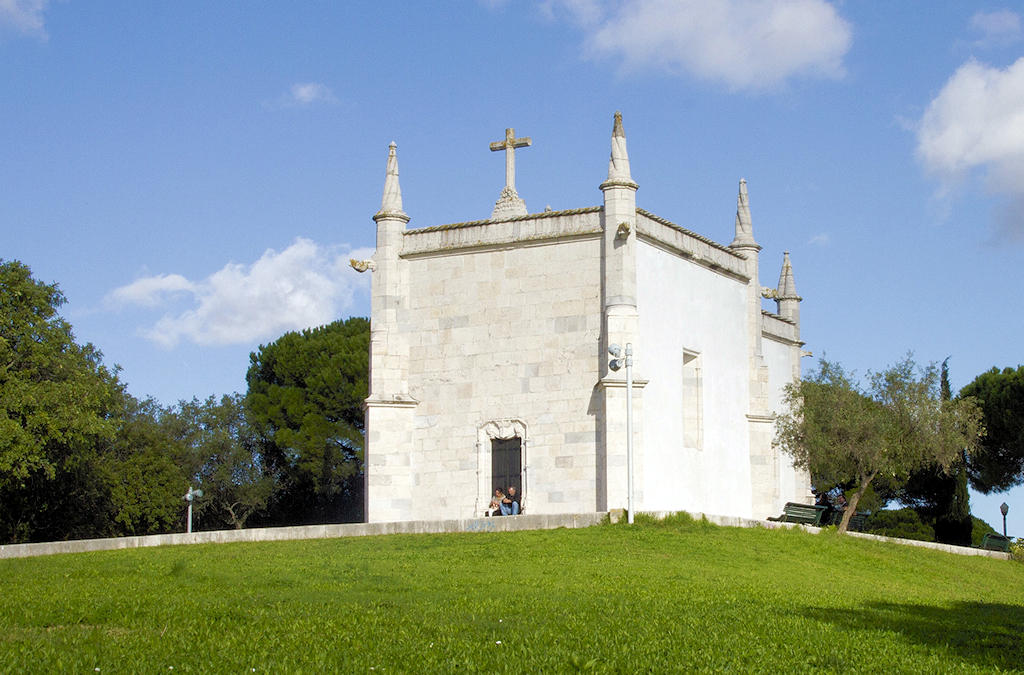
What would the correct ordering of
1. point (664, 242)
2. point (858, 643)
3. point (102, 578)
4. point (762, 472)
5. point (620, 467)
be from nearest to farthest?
point (858, 643)
point (102, 578)
point (620, 467)
point (664, 242)
point (762, 472)

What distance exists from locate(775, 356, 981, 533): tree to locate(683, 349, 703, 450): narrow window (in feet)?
11.4

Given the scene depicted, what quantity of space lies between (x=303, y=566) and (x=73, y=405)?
67.0 ft

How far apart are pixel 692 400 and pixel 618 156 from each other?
21.8 feet

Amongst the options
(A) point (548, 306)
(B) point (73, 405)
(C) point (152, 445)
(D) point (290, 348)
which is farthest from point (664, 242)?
(D) point (290, 348)

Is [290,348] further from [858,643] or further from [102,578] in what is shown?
[858,643]

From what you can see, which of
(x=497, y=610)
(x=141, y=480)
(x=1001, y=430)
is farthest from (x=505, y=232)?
(x=1001, y=430)

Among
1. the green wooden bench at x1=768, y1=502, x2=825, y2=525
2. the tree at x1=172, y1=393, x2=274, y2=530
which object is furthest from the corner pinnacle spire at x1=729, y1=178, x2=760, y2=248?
the tree at x1=172, y1=393, x2=274, y2=530

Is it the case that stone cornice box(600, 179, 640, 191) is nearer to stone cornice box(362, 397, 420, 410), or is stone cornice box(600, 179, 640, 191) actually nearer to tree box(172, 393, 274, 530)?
stone cornice box(362, 397, 420, 410)

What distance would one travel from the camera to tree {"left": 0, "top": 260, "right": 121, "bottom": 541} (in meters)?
35.8

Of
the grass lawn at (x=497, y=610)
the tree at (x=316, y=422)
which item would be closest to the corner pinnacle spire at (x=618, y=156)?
the grass lawn at (x=497, y=610)

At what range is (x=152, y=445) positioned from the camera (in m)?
50.9

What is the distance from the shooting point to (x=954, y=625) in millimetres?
14680

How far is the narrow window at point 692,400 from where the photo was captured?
32.3 meters

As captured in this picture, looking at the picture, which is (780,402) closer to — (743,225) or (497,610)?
(743,225)
